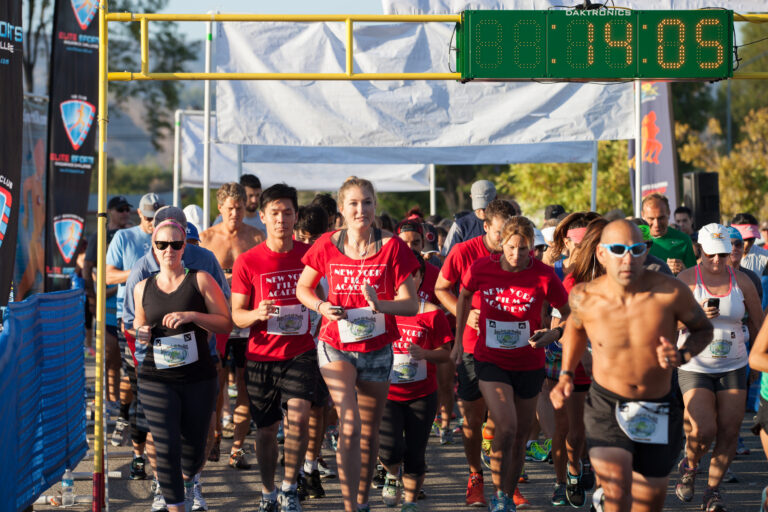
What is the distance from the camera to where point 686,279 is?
8.05 metres

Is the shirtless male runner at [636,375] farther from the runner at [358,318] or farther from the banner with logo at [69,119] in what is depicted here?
the banner with logo at [69,119]

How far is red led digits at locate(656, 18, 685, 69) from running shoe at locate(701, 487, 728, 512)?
11.8ft

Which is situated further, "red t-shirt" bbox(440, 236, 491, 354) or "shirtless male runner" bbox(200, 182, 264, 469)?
"shirtless male runner" bbox(200, 182, 264, 469)

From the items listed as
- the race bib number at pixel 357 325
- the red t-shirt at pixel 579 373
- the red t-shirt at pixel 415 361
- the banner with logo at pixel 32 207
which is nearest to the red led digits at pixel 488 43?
the red t-shirt at pixel 579 373

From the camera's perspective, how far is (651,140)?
1484cm

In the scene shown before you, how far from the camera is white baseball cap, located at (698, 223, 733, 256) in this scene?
25.7 feet

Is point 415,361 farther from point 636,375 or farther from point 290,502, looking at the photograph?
point 636,375

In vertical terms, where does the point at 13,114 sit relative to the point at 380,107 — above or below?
below

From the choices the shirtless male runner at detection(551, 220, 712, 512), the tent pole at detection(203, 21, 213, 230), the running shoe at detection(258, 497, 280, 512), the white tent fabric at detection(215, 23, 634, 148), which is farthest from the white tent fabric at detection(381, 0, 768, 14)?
the shirtless male runner at detection(551, 220, 712, 512)

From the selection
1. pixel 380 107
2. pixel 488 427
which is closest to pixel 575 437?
pixel 488 427

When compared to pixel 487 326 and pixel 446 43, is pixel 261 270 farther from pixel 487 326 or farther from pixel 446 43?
pixel 446 43

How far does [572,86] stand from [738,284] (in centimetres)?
568

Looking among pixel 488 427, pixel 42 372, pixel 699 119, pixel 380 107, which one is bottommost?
pixel 488 427

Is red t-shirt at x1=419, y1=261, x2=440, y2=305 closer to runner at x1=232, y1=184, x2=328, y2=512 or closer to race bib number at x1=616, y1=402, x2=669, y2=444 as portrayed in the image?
runner at x1=232, y1=184, x2=328, y2=512
